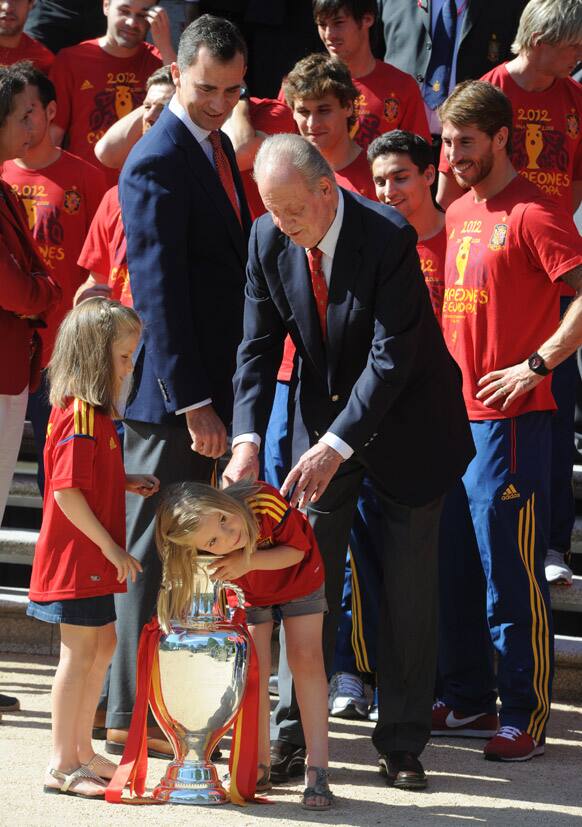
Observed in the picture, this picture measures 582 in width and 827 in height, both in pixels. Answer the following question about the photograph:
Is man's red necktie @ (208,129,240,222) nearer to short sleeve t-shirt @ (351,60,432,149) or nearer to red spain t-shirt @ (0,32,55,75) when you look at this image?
short sleeve t-shirt @ (351,60,432,149)

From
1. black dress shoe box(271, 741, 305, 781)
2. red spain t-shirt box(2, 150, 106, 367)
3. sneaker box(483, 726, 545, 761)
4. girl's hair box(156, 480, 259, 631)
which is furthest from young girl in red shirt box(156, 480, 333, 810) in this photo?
red spain t-shirt box(2, 150, 106, 367)

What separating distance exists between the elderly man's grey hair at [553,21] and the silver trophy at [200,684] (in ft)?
8.51

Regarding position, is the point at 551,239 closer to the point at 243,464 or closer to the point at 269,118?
the point at 243,464

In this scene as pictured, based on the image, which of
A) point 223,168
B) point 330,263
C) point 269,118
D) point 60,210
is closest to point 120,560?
point 330,263

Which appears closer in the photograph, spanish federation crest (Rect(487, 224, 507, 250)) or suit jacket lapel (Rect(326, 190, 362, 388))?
suit jacket lapel (Rect(326, 190, 362, 388))

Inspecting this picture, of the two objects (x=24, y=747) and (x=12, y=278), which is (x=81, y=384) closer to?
(x=12, y=278)

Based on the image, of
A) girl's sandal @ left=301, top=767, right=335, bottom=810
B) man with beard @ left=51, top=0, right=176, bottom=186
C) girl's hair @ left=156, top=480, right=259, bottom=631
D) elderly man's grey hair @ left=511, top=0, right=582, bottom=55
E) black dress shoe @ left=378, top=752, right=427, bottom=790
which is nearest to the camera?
girl's hair @ left=156, top=480, right=259, bottom=631

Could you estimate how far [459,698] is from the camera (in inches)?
186

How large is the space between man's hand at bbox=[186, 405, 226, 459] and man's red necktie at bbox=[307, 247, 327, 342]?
1.57ft

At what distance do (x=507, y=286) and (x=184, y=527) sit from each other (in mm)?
1431

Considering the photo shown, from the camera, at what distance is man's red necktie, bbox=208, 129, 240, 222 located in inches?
171

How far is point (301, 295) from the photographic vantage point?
3869 millimetres

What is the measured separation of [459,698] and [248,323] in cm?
155

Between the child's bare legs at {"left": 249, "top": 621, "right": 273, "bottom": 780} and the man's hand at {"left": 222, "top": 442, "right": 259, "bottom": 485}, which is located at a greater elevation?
the man's hand at {"left": 222, "top": 442, "right": 259, "bottom": 485}
